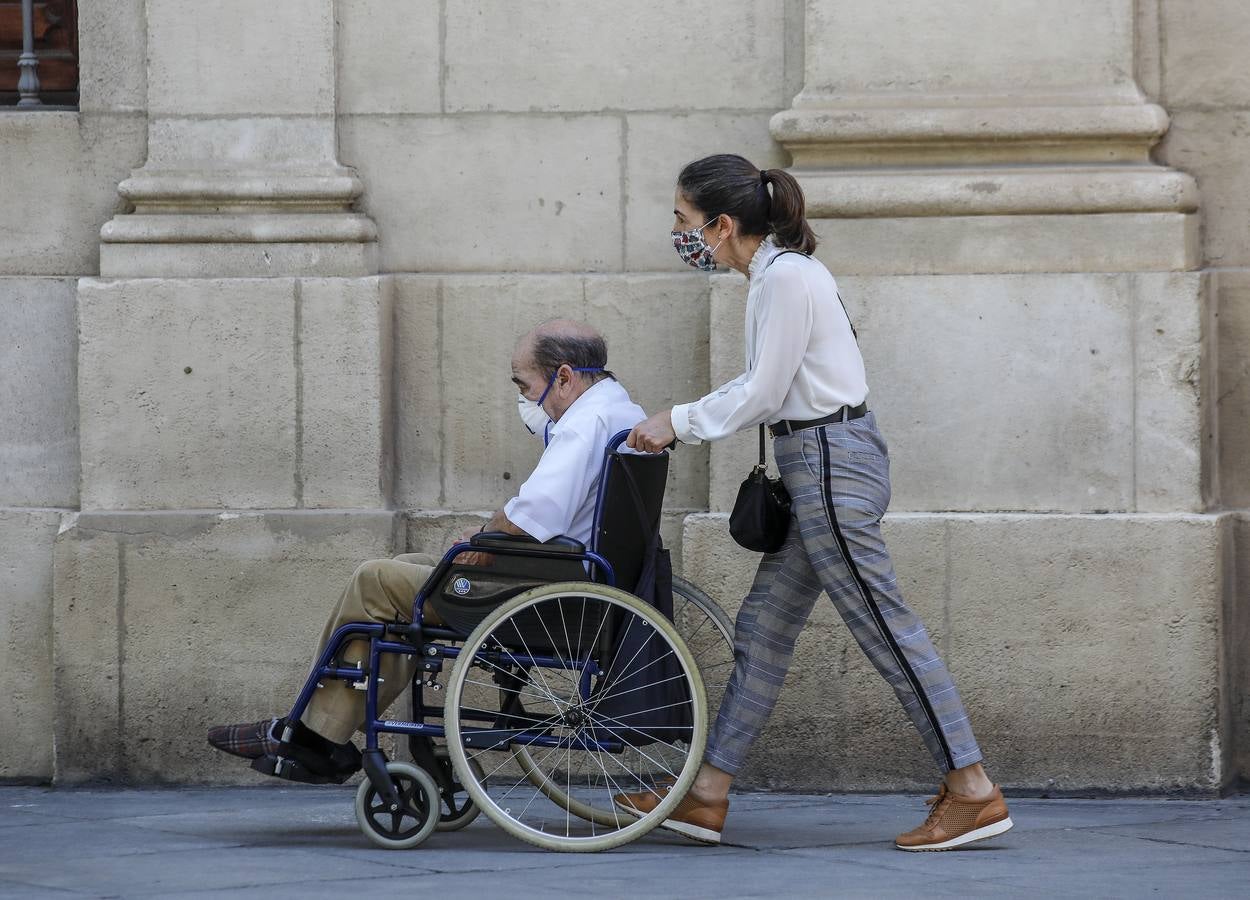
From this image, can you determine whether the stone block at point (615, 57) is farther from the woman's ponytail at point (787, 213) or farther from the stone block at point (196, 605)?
the stone block at point (196, 605)

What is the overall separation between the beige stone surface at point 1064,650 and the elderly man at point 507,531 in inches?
51.8

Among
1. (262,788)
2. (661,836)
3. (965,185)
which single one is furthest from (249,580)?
(965,185)

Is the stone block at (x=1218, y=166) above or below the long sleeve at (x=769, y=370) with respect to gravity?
above

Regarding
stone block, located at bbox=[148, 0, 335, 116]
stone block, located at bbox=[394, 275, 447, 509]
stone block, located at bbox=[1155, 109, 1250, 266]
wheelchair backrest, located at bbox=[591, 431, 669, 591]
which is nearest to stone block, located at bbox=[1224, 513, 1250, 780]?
stone block, located at bbox=[1155, 109, 1250, 266]

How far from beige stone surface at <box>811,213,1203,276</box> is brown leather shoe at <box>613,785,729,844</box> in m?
1.81

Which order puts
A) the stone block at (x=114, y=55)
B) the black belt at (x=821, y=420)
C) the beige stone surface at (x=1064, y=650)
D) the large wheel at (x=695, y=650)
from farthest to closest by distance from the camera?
the stone block at (x=114, y=55) < the beige stone surface at (x=1064, y=650) < the large wheel at (x=695, y=650) < the black belt at (x=821, y=420)

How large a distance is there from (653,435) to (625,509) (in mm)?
229

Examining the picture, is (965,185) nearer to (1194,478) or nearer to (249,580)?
(1194,478)

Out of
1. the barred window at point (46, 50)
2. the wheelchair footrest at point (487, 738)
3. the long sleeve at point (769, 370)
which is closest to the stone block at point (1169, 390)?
the long sleeve at point (769, 370)

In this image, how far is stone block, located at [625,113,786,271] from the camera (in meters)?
6.23

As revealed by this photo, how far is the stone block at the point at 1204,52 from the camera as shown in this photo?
19.8 feet

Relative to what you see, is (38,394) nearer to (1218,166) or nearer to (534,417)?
(534,417)

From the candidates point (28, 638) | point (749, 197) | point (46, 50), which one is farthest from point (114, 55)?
point (749, 197)

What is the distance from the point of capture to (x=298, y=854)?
16.0 ft
